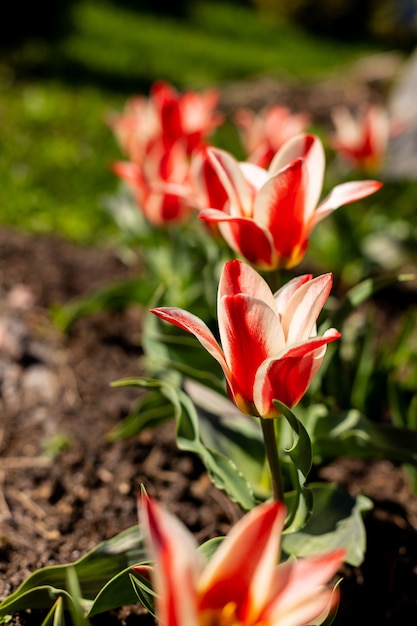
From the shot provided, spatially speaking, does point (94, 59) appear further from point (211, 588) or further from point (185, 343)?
point (211, 588)

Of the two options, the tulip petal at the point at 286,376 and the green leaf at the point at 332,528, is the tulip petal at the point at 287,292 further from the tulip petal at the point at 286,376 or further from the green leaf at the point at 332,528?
the green leaf at the point at 332,528

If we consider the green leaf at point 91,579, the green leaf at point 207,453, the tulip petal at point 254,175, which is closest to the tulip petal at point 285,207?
the tulip petal at point 254,175

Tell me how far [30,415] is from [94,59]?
507cm

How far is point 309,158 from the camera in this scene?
1412 mm

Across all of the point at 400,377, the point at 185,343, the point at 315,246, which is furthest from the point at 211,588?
the point at 315,246

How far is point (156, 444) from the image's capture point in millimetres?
1993

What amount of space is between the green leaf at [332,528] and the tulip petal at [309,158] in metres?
0.54

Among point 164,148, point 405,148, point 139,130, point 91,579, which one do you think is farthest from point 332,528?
point 405,148

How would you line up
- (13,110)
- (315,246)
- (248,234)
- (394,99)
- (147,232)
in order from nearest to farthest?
(248,234), (147,232), (315,246), (13,110), (394,99)

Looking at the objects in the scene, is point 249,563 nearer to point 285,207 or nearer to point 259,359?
point 259,359

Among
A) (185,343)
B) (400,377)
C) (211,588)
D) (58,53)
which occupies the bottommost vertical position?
(58,53)

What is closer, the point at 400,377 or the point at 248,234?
the point at 248,234

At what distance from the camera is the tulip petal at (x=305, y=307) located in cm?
105

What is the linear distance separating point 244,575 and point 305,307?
40 cm
